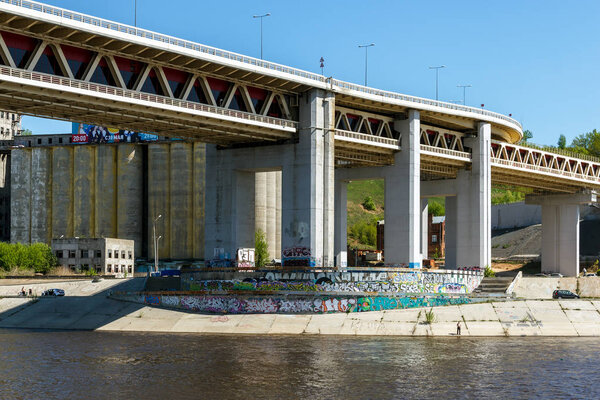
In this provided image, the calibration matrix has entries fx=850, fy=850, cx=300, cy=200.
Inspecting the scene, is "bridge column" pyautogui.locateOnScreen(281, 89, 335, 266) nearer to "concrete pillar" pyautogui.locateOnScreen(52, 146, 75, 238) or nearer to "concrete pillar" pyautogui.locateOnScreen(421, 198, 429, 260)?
"concrete pillar" pyautogui.locateOnScreen(421, 198, 429, 260)

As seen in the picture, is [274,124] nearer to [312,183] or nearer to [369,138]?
[312,183]

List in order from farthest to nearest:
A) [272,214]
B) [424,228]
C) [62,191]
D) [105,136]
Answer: [62,191], [105,136], [272,214], [424,228]

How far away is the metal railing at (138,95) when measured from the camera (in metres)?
56.3

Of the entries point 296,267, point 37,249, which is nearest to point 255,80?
point 296,267

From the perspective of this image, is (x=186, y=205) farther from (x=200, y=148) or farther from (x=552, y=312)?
(x=552, y=312)

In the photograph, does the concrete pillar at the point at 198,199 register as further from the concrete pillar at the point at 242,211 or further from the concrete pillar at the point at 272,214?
the concrete pillar at the point at 242,211

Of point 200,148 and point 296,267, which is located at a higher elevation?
point 200,148

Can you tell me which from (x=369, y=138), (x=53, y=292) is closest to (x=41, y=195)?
(x=53, y=292)

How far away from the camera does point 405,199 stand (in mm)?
93000

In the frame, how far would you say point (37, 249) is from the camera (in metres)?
121

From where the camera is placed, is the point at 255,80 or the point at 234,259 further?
the point at 234,259

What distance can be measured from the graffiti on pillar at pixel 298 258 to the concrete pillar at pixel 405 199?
17.9m

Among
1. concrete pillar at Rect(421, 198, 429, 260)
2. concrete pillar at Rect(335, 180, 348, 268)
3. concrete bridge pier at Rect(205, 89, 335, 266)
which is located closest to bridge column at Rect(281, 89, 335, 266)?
concrete bridge pier at Rect(205, 89, 335, 266)

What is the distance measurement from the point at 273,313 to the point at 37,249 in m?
57.6
